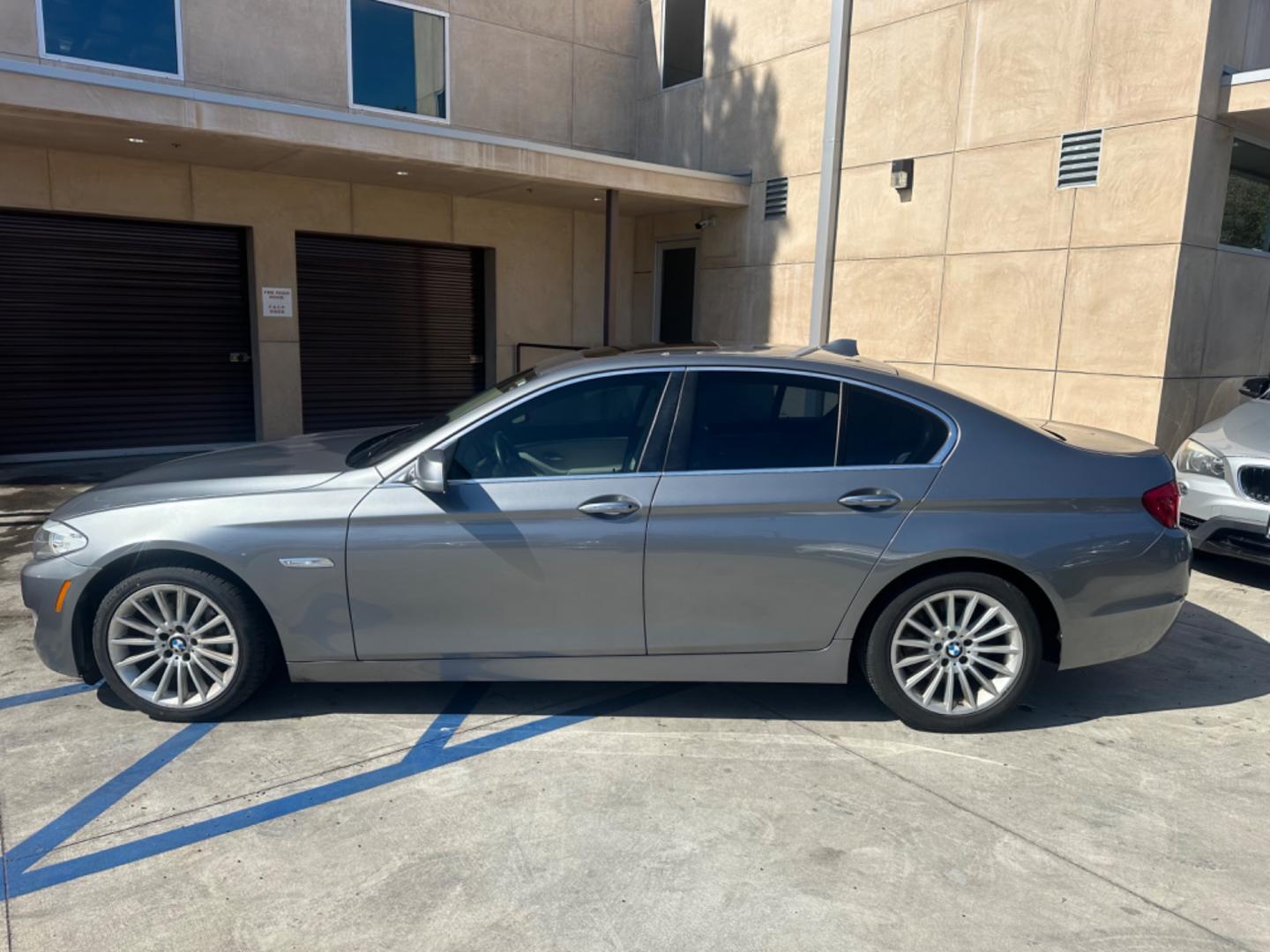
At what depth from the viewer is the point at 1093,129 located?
27.7 ft

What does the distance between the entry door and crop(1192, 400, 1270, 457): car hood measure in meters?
7.18

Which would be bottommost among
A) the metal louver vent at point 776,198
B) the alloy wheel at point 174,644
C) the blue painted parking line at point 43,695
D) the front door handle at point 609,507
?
the blue painted parking line at point 43,695

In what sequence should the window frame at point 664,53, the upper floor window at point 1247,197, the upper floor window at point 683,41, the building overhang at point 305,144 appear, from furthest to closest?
1. the upper floor window at point 683,41
2. the window frame at point 664,53
3. the upper floor window at point 1247,197
4. the building overhang at point 305,144

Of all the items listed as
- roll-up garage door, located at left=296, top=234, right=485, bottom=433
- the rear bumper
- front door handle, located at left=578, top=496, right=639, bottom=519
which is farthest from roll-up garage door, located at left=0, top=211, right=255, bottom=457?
the rear bumper

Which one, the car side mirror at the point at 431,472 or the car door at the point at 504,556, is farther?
the car door at the point at 504,556

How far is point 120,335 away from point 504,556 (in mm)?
8565

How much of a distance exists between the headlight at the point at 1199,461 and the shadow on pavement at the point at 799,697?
1.99 m

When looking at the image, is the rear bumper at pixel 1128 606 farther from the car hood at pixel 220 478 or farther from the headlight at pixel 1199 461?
the car hood at pixel 220 478

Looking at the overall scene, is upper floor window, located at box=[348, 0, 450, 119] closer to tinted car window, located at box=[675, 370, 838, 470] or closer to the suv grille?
tinted car window, located at box=[675, 370, 838, 470]

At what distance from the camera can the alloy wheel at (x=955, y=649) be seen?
3896 millimetres

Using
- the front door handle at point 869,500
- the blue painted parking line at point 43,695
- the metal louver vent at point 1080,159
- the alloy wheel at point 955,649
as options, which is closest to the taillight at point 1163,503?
the alloy wheel at point 955,649

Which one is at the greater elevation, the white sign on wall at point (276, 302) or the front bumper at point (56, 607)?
the white sign on wall at point (276, 302)

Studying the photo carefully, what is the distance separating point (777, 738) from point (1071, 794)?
114 centimetres

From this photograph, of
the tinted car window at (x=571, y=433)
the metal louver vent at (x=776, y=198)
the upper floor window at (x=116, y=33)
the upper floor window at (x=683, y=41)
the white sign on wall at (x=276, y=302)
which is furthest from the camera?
the upper floor window at (x=683, y=41)
